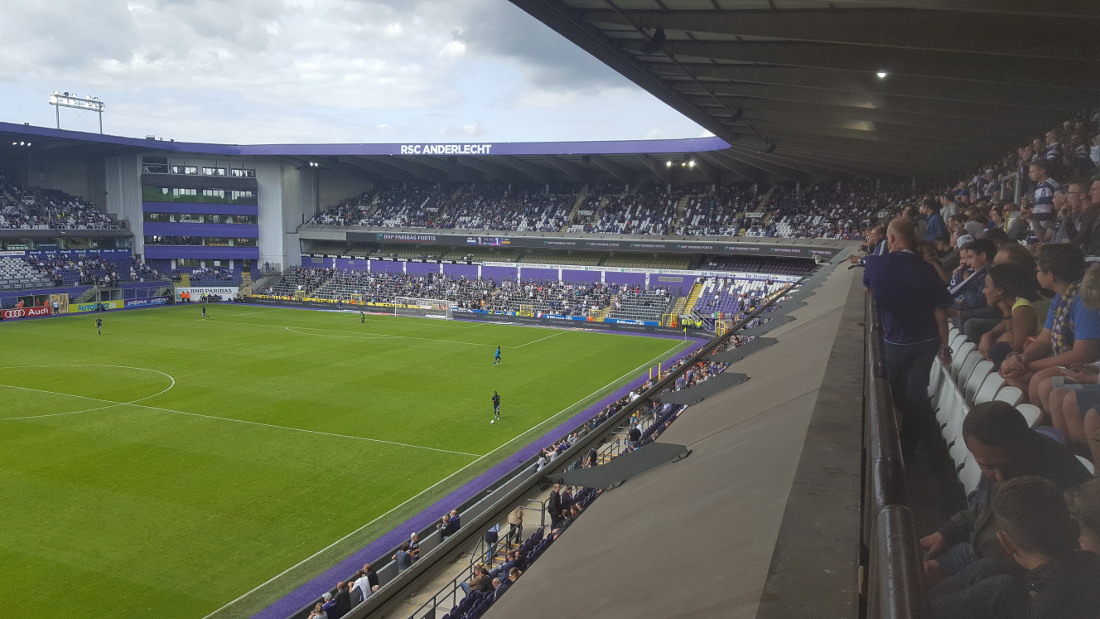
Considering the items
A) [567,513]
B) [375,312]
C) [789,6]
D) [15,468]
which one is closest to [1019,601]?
[567,513]

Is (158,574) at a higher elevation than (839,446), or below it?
below

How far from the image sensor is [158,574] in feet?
42.8

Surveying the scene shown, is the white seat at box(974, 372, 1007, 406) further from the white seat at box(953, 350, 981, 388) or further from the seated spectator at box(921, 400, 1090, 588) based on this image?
the seated spectator at box(921, 400, 1090, 588)

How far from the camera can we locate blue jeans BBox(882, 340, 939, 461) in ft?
15.1

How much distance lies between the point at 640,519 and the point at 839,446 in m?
0.95

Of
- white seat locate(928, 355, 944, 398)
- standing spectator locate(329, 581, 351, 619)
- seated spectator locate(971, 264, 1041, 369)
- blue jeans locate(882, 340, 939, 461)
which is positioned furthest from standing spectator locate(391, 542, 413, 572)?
seated spectator locate(971, 264, 1041, 369)

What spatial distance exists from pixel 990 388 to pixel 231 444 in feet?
69.4

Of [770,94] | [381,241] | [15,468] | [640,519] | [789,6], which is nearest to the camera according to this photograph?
[640,519]

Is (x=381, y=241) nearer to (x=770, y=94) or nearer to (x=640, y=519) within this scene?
(x=770, y=94)

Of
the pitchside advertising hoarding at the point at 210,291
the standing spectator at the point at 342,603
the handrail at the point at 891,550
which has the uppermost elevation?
the handrail at the point at 891,550

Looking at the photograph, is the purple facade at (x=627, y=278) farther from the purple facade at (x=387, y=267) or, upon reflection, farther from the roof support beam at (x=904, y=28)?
the roof support beam at (x=904, y=28)

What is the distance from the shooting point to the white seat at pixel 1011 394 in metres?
3.99

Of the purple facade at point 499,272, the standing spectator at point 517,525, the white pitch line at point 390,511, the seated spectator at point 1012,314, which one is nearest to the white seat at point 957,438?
the seated spectator at point 1012,314

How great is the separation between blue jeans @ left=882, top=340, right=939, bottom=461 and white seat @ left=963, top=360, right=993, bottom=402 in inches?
17.5
